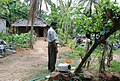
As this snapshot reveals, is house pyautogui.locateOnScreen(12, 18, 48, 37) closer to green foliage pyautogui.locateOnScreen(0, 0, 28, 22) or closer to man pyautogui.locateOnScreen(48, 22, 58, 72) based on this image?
green foliage pyautogui.locateOnScreen(0, 0, 28, 22)

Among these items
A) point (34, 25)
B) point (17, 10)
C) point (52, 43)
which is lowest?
point (34, 25)

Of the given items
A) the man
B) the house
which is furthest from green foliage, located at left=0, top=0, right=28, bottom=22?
the man

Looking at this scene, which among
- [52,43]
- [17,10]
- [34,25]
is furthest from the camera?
[34,25]

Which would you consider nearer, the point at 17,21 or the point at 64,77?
the point at 64,77

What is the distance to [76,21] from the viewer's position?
5.11 metres

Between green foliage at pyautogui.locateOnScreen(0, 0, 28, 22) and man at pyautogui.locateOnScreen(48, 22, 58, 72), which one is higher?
green foliage at pyautogui.locateOnScreen(0, 0, 28, 22)

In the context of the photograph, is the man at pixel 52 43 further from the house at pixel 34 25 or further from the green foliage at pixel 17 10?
the house at pixel 34 25

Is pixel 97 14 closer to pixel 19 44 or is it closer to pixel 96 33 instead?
pixel 96 33

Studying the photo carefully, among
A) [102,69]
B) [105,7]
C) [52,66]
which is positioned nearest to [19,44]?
[52,66]

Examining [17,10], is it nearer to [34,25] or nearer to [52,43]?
[34,25]

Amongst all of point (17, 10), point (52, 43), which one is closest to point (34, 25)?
point (17, 10)

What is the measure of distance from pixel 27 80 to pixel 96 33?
7.68 ft

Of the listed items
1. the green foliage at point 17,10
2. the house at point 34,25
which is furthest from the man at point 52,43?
the house at point 34,25

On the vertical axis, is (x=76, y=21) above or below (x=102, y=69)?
above
